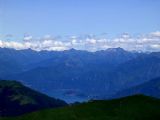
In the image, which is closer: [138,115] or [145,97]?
[138,115]

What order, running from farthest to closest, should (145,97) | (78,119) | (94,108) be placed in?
(145,97)
(94,108)
(78,119)

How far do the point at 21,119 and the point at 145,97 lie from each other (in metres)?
28.7

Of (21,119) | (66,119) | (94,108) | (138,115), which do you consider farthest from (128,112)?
(21,119)

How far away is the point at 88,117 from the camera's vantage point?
79.4 meters

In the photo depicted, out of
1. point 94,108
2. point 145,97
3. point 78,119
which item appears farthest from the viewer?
point 145,97

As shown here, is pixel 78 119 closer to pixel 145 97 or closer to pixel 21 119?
pixel 21 119

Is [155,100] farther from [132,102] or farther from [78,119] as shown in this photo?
[78,119]

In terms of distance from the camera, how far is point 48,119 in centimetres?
7862

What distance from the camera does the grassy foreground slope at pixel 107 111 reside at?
261ft

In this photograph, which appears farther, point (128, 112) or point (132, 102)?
point (132, 102)

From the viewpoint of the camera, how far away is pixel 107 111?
3243 inches

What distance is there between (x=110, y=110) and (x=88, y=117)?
582 cm

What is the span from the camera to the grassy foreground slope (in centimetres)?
7944

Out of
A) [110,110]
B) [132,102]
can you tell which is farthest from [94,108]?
[132,102]
